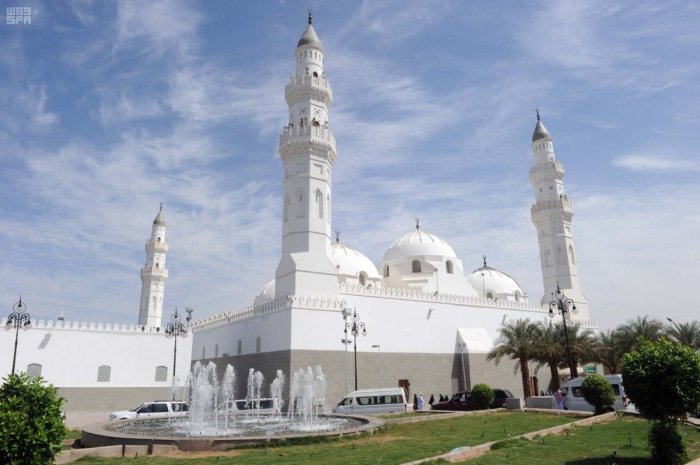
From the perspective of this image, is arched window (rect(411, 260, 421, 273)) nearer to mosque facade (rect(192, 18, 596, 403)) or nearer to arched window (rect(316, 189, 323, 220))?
mosque facade (rect(192, 18, 596, 403))

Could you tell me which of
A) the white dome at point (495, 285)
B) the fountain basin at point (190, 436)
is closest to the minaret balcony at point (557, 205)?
the white dome at point (495, 285)

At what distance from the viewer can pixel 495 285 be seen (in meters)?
41.7

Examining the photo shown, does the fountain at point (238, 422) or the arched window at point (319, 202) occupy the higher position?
the arched window at point (319, 202)

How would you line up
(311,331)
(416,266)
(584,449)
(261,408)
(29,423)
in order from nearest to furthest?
(29,423) → (584,449) → (261,408) → (311,331) → (416,266)

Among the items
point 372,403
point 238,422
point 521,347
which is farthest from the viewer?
point 521,347

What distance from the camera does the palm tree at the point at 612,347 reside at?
33.6 meters

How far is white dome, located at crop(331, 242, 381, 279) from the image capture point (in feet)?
112

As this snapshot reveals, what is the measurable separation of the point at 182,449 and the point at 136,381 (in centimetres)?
2070

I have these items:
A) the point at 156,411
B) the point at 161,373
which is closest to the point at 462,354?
the point at 161,373

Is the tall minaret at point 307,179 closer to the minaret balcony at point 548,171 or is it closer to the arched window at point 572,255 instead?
the minaret balcony at point 548,171

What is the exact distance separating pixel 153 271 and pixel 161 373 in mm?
16027

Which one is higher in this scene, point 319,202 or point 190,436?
point 319,202

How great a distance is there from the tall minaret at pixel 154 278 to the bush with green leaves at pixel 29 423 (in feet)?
126

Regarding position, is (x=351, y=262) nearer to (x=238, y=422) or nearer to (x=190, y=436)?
(x=238, y=422)
